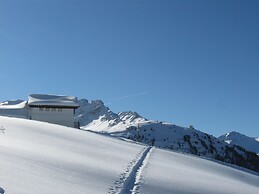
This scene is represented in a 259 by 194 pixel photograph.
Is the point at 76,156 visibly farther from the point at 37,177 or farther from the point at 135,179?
the point at 37,177

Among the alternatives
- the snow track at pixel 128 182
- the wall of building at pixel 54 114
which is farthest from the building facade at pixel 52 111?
the snow track at pixel 128 182

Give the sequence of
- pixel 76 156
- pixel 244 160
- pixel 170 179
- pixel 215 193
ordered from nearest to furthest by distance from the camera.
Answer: pixel 215 193, pixel 170 179, pixel 76 156, pixel 244 160

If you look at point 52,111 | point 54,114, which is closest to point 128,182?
point 54,114

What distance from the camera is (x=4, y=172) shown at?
10.7 m

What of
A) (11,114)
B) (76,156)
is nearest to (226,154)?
(11,114)

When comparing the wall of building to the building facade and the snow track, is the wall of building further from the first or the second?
the snow track

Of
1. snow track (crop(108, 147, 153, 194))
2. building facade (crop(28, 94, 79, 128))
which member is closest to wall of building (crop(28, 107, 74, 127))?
building facade (crop(28, 94, 79, 128))

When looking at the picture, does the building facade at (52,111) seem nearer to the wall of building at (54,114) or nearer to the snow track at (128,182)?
the wall of building at (54,114)

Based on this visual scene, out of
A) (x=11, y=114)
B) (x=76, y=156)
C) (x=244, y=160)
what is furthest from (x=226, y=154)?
(x=76, y=156)

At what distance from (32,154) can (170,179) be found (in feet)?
17.9

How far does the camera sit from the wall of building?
5241cm

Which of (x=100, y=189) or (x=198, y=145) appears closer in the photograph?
(x=100, y=189)

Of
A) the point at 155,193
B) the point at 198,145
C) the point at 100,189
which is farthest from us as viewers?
the point at 198,145

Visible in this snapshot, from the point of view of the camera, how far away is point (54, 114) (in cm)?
5269
